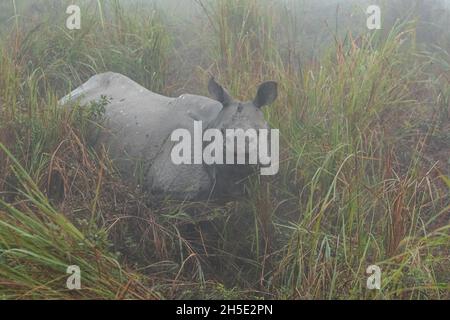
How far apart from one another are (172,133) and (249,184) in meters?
0.81

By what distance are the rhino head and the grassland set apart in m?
0.13

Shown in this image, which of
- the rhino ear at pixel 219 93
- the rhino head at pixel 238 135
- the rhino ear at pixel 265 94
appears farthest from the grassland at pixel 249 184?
the rhino ear at pixel 219 93

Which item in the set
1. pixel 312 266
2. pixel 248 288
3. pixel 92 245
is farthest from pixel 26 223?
pixel 312 266

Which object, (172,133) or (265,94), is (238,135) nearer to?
(265,94)

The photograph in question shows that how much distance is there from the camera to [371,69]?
4727 millimetres

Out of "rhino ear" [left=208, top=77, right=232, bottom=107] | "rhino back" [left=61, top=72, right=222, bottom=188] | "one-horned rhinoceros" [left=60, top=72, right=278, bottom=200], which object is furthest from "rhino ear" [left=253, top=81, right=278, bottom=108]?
"rhino back" [left=61, top=72, right=222, bottom=188]

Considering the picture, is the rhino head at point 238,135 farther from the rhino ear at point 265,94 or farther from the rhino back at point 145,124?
the rhino back at point 145,124

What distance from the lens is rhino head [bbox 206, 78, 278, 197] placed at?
3.61 m

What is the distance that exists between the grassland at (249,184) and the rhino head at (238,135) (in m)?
0.13

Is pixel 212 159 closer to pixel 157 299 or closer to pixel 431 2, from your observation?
pixel 157 299

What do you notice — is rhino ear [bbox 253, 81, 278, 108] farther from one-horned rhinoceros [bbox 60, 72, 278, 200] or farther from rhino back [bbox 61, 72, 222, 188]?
rhino back [bbox 61, 72, 222, 188]

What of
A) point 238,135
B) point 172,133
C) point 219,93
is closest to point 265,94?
point 219,93

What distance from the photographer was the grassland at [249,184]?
120 inches

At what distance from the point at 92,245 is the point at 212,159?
1.15m
